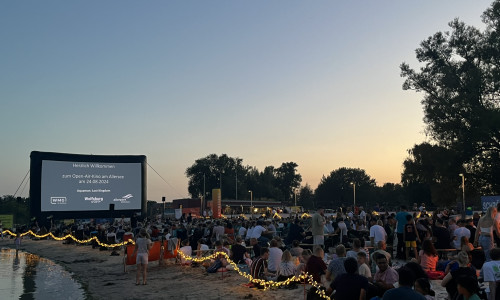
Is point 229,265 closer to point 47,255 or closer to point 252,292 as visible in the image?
point 252,292

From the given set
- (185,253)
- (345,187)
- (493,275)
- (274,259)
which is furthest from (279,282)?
(345,187)

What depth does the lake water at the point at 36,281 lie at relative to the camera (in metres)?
12.9

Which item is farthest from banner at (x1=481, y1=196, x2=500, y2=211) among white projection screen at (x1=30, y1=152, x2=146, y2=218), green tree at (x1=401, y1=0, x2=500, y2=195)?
white projection screen at (x1=30, y1=152, x2=146, y2=218)

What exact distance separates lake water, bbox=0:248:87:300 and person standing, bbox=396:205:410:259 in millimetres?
9379

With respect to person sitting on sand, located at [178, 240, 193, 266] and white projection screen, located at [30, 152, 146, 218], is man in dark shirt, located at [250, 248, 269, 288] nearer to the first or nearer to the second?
person sitting on sand, located at [178, 240, 193, 266]

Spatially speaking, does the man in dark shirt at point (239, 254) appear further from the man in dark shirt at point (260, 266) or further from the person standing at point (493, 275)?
the person standing at point (493, 275)

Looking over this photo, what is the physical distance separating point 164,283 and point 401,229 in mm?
7391

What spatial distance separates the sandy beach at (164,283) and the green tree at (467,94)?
23558 millimetres

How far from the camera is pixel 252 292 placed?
11.3m

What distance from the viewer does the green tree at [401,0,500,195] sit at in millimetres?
30750

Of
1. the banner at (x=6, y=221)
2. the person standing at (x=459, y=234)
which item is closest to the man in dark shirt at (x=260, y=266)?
the person standing at (x=459, y=234)

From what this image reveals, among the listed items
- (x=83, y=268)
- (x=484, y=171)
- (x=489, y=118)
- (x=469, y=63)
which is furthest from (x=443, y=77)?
(x=83, y=268)

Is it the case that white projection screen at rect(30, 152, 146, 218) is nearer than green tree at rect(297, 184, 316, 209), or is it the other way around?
white projection screen at rect(30, 152, 146, 218)

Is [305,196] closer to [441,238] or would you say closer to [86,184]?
[86,184]
